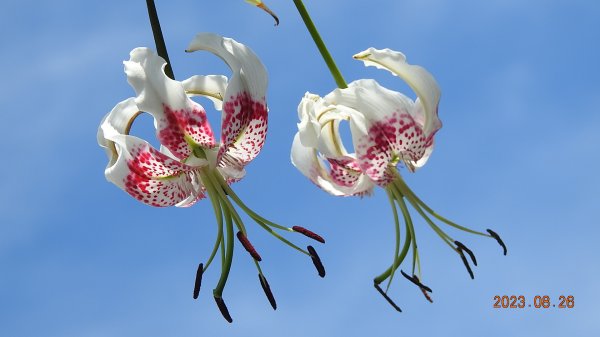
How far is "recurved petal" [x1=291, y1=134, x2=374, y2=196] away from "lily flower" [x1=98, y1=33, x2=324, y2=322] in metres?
0.22

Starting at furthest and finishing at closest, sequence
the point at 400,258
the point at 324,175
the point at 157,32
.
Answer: the point at 324,175
the point at 400,258
the point at 157,32

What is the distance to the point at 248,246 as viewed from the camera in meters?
1.97

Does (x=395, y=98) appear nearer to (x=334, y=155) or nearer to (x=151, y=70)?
(x=334, y=155)

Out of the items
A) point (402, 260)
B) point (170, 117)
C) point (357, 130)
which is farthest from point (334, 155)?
point (170, 117)

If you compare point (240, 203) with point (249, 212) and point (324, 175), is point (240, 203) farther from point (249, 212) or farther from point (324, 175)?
point (324, 175)

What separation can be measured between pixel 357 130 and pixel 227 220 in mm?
384

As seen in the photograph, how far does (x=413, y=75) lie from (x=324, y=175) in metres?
0.42

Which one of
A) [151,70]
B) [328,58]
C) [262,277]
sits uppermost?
[328,58]

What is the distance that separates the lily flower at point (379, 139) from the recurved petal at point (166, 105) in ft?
0.81

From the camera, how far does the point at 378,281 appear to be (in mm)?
2176

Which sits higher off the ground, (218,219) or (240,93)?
(240,93)

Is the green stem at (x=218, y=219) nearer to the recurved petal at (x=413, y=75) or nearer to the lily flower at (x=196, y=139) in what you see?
the lily flower at (x=196, y=139)

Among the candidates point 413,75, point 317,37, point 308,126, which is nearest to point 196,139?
point 308,126

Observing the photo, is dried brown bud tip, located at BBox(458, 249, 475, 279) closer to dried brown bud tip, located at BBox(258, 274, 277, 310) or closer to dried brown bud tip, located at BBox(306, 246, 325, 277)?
dried brown bud tip, located at BBox(306, 246, 325, 277)
